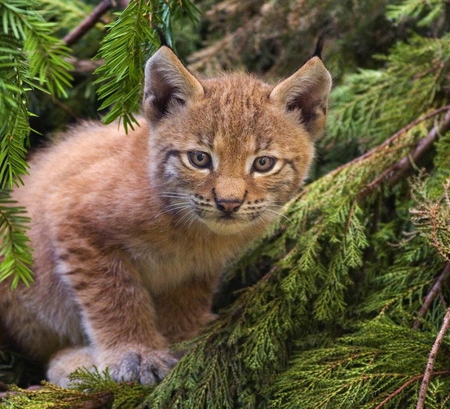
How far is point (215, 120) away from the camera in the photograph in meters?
3.25

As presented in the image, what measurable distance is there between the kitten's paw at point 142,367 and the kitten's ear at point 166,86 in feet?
3.84

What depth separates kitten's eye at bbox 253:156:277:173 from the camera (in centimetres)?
325

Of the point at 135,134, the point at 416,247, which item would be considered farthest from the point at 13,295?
the point at 416,247

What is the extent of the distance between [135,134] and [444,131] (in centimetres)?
167

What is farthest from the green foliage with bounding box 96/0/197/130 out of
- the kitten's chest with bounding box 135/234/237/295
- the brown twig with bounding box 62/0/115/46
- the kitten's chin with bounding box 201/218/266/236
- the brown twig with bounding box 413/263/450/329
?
the brown twig with bounding box 62/0/115/46

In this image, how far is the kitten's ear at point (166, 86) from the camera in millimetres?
3183

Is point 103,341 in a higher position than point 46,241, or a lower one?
lower

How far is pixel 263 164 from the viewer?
327 cm

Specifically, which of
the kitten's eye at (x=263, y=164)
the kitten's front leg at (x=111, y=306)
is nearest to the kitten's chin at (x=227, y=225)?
the kitten's eye at (x=263, y=164)

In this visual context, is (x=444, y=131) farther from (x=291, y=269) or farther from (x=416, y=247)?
(x=291, y=269)

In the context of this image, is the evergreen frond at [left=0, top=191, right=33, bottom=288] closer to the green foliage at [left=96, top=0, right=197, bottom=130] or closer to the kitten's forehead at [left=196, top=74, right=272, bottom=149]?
the green foliage at [left=96, top=0, right=197, bottom=130]

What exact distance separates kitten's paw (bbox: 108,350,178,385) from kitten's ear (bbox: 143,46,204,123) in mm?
1172

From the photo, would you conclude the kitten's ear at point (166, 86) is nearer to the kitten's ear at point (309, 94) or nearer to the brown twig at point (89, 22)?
the kitten's ear at point (309, 94)

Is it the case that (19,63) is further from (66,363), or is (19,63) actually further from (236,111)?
(66,363)
